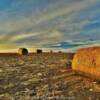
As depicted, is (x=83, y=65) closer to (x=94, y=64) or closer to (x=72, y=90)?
(x=94, y=64)

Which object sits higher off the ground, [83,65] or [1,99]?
[83,65]

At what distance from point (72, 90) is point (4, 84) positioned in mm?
3025

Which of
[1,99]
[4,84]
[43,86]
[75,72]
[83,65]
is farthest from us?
[75,72]

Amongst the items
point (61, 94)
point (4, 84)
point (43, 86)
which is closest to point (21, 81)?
point (4, 84)

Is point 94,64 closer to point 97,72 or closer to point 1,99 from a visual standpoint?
point 97,72

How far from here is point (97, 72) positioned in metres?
10.4

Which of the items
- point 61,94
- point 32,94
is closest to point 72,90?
point 61,94

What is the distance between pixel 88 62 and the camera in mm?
11195

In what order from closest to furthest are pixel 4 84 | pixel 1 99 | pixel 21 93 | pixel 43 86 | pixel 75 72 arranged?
pixel 1 99 → pixel 21 93 → pixel 43 86 → pixel 4 84 → pixel 75 72

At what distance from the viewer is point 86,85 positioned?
9.88m

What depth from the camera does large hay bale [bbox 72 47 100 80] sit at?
10494 mm

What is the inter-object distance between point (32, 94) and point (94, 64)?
331 cm

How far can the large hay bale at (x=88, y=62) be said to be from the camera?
10.5 metres

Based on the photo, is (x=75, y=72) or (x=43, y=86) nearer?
(x=43, y=86)
